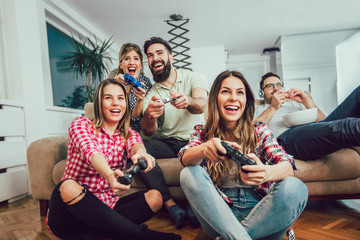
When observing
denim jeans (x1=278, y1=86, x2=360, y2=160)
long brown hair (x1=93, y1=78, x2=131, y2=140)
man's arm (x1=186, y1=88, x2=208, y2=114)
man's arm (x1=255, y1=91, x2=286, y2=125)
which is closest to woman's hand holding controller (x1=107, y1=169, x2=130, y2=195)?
long brown hair (x1=93, y1=78, x2=131, y2=140)

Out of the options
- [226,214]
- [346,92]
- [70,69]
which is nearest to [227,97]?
[226,214]

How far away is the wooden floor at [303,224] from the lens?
109 cm

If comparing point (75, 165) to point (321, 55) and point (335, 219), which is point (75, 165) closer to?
point (335, 219)

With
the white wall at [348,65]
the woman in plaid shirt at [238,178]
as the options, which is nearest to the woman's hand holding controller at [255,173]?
the woman in plaid shirt at [238,178]

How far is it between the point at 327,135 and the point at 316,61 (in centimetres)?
430

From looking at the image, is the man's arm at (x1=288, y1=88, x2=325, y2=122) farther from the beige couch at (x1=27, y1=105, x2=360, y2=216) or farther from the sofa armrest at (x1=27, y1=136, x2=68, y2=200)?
the sofa armrest at (x1=27, y1=136, x2=68, y2=200)

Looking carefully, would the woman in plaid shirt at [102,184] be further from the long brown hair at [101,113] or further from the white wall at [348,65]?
the white wall at [348,65]

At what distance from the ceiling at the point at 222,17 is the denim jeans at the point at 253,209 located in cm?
282

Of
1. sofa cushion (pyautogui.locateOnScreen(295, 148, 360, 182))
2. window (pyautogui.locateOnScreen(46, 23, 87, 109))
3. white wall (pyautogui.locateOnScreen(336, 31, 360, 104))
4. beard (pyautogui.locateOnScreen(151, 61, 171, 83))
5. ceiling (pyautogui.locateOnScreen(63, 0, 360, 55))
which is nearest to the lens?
sofa cushion (pyautogui.locateOnScreen(295, 148, 360, 182))

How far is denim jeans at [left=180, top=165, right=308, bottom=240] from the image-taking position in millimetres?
778

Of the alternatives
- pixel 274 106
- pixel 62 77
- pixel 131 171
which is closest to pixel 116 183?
pixel 131 171

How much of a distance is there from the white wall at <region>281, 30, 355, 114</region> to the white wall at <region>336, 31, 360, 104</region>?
0.29 ft

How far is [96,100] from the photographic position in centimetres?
114

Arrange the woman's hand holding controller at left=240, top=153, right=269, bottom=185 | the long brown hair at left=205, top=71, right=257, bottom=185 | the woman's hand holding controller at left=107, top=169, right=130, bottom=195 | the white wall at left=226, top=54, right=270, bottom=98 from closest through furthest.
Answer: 1. the woman's hand holding controller at left=240, top=153, right=269, bottom=185
2. the woman's hand holding controller at left=107, top=169, right=130, bottom=195
3. the long brown hair at left=205, top=71, right=257, bottom=185
4. the white wall at left=226, top=54, right=270, bottom=98
